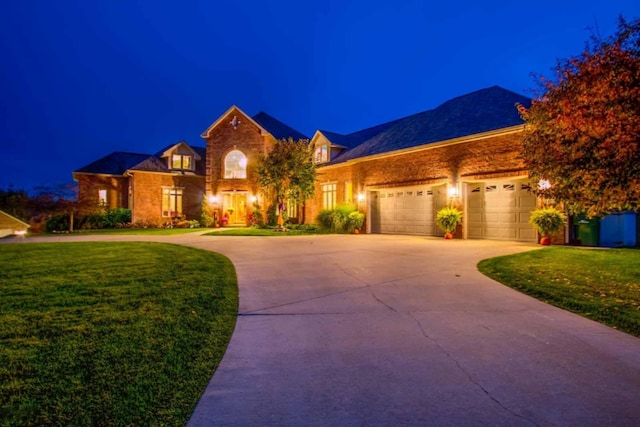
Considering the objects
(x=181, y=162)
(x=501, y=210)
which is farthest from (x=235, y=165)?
(x=501, y=210)

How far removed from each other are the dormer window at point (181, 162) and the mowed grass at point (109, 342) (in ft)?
69.0

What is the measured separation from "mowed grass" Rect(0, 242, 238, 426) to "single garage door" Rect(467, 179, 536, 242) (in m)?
11.5

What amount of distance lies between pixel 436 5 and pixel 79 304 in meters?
141

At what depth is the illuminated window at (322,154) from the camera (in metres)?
24.0

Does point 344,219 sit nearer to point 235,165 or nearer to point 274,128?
point 235,165

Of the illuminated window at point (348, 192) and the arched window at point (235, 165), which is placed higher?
the arched window at point (235, 165)

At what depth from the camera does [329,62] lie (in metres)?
165

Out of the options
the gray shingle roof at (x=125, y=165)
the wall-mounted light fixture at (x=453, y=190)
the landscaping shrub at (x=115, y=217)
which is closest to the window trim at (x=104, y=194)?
the gray shingle roof at (x=125, y=165)

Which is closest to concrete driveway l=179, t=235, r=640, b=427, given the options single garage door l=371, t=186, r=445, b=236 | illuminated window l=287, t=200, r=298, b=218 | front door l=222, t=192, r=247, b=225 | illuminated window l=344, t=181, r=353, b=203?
single garage door l=371, t=186, r=445, b=236

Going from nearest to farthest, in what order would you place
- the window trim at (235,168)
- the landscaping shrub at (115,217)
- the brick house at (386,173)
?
1. the brick house at (386,173)
2. the landscaping shrub at (115,217)
3. the window trim at (235,168)

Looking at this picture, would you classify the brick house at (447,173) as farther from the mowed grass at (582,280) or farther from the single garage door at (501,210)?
the mowed grass at (582,280)

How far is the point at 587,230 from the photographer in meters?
11.9

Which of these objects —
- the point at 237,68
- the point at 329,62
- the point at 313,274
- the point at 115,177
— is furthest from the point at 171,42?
the point at 313,274

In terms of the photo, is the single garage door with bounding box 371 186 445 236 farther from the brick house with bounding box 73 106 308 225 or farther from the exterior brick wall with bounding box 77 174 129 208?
the exterior brick wall with bounding box 77 174 129 208
